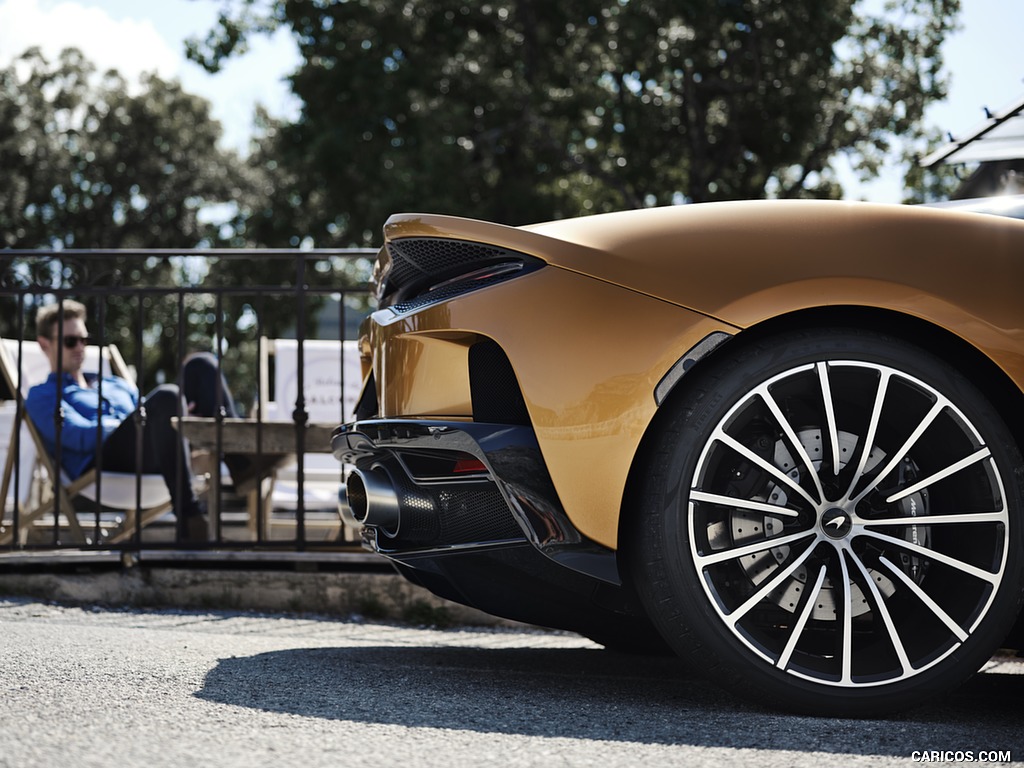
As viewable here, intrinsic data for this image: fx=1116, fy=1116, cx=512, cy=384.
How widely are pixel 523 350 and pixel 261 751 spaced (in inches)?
41.7

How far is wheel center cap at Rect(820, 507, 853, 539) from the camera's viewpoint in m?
2.57

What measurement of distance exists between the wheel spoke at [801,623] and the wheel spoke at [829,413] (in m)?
0.26

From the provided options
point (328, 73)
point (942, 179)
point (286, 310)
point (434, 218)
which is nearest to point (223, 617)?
point (434, 218)

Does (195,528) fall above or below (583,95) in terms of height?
below

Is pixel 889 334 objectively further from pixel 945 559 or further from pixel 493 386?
pixel 493 386

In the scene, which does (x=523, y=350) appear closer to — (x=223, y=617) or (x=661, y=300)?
(x=661, y=300)

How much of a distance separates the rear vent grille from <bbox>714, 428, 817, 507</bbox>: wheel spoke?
597 millimetres

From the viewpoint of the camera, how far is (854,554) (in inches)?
101

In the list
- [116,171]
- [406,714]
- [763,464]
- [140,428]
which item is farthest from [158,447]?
[116,171]

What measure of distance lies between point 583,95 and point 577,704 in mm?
17242

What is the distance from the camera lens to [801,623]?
2.55 meters

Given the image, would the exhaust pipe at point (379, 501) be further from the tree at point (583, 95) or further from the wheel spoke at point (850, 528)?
the tree at point (583, 95)

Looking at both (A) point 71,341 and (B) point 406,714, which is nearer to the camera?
(B) point 406,714

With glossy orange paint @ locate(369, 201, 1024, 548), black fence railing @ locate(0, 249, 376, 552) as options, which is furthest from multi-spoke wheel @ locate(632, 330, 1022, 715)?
black fence railing @ locate(0, 249, 376, 552)
